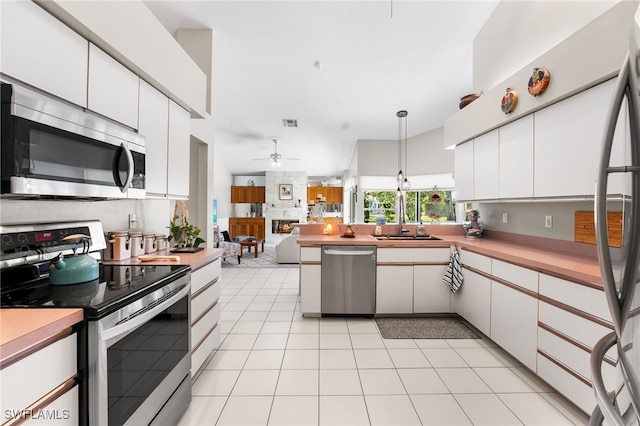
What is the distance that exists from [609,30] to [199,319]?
3.26 m

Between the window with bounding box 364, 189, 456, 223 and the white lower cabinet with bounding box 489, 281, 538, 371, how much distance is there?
3686 millimetres

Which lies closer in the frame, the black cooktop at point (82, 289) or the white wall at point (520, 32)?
the black cooktop at point (82, 289)

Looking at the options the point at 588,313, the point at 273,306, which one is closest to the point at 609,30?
the point at 588,313

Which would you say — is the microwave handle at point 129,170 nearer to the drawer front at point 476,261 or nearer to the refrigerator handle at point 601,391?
the refrigerator handle at point 601,391

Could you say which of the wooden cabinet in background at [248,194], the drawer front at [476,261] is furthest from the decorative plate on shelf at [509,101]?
the wooden cabinet in background at [248,194]

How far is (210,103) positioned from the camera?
10.3 ft

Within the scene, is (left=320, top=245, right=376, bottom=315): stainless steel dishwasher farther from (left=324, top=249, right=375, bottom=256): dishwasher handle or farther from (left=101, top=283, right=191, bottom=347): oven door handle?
(left=101, top=283, right=191, bottom=347): oven door handle

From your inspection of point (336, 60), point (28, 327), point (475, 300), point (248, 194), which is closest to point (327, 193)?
point (248, 194)

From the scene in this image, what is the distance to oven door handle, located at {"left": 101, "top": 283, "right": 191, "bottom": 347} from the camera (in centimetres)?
101

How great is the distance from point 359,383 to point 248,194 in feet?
28.5

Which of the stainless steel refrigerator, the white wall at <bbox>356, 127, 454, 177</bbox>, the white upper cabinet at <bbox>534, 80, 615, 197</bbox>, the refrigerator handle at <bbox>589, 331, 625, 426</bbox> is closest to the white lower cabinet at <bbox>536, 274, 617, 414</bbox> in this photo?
the white upper cabinet at <bbox>534, 80, 615, 197</bbox>

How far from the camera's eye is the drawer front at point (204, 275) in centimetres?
182

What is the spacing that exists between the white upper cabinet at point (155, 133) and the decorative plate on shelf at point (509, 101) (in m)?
2.94

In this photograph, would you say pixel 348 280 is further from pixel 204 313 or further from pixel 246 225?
pixel 246 225
